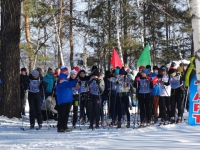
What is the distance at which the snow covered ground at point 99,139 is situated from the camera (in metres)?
8.10

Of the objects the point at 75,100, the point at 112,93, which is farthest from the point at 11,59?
the point at 112,93

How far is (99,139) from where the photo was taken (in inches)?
369

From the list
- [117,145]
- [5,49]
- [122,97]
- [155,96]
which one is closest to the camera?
[117,145]

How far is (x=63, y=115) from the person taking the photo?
11.4m

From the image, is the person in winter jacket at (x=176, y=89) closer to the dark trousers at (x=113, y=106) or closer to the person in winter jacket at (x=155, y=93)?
the person in winter jacket at (x=155, y=93)

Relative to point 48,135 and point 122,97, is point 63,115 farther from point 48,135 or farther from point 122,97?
point 122,97

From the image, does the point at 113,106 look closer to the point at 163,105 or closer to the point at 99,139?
the point at 163,105

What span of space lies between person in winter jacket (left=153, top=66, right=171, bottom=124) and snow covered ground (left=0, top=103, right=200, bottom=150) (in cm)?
219

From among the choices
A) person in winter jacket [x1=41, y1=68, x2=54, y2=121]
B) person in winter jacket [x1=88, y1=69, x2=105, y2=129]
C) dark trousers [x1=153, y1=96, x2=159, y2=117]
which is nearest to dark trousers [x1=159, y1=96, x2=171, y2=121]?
dark trousers [x1=153, y1=96, x2=159, y2=117]

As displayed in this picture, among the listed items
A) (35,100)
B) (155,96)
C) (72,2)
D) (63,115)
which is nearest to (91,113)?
(63,115)

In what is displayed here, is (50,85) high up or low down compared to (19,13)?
down

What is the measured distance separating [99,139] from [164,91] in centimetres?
442

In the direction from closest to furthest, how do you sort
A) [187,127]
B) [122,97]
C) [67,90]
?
[187,127]
[67,90]
[122,97]

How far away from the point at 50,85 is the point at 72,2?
1646cm
